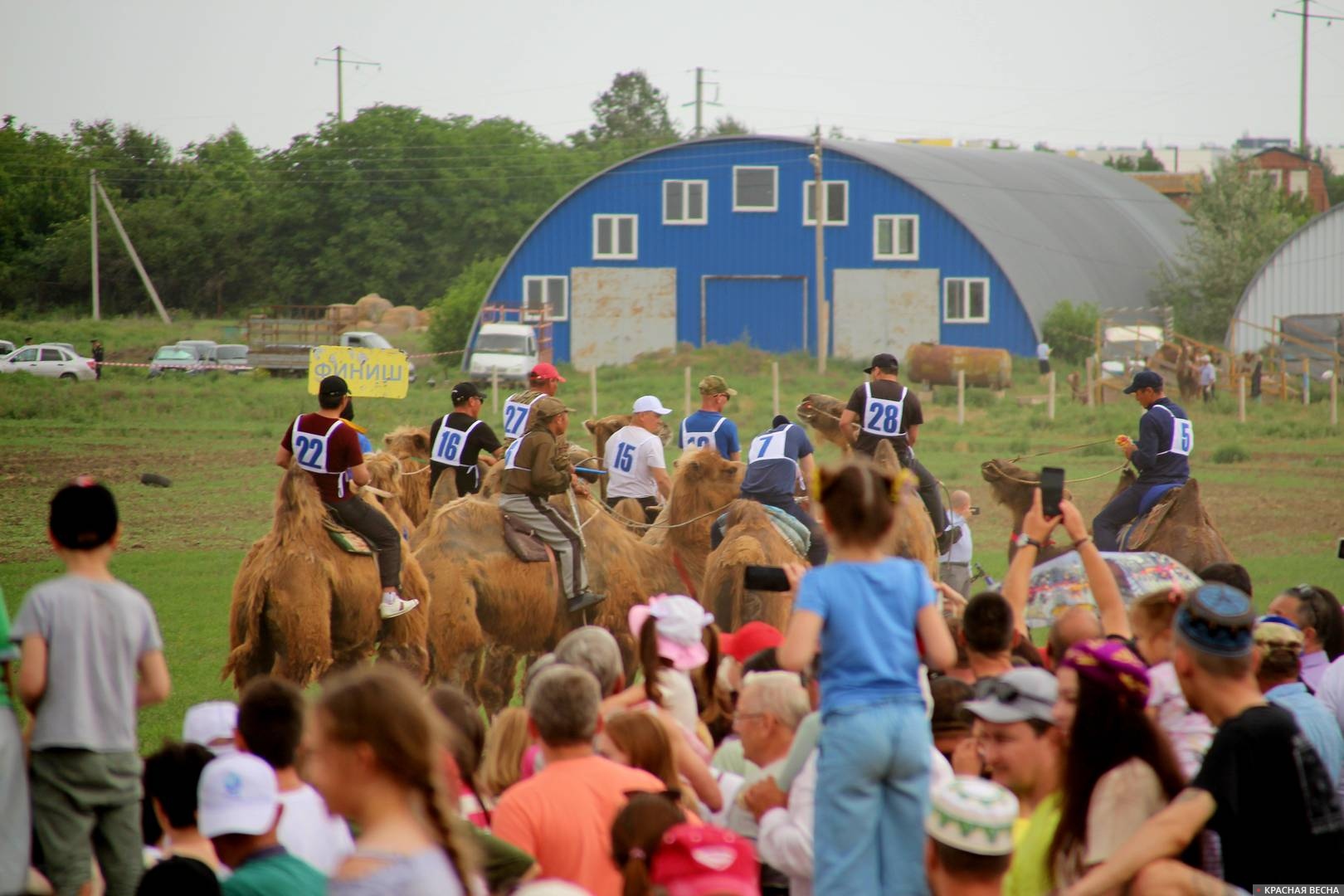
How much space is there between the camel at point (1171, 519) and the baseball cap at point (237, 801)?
779 centimetres

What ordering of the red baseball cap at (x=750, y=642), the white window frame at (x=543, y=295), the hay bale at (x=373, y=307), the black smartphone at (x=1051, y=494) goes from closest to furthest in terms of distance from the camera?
the black smartphone at (x=1051, y=494) < the red baseball cap at (x=750, y=642) < the white window frame at (x=543, y=295) < the hay bale at (x=373, y=307)

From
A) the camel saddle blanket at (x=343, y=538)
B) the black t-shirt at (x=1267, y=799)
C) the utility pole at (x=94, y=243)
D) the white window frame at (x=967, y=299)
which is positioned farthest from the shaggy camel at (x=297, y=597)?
the utility pole at (x=94, y=243)

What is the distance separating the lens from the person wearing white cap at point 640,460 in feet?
42.8

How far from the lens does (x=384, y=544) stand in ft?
32.3

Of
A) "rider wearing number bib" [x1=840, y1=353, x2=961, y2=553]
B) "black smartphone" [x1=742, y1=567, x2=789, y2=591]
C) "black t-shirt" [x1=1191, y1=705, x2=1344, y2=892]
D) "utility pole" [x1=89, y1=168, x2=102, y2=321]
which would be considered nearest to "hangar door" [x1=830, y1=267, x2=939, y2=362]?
"utility pole" [x1=89, y1=168, x2=102, y2=321]

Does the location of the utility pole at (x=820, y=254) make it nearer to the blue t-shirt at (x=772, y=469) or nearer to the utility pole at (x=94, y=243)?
the utility pole at (x=94, y=243)

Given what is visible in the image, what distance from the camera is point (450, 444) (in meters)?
12.4

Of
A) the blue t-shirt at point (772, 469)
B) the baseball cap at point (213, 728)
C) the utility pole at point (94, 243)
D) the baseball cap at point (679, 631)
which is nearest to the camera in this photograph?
the baseball cap at point (213, 728)

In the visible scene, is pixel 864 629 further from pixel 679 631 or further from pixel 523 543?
pixel 523 543

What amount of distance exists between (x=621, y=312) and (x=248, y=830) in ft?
140

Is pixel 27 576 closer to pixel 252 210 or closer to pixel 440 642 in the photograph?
pixel 440 642

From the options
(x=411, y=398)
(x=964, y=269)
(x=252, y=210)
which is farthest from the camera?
(x=252, y=210)

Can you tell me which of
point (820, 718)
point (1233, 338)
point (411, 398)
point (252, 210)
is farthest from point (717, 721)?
point (252, 210)

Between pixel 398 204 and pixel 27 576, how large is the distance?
51385 millimetres
